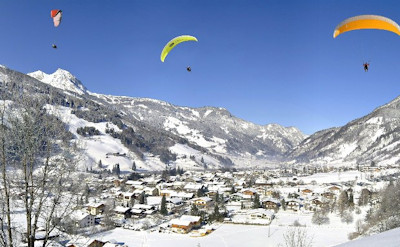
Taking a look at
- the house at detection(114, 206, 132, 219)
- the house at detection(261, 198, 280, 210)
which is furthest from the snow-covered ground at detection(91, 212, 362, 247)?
the house at detection(261, 198, 280, 210)

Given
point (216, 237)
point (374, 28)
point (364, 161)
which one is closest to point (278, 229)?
point (216, 237)

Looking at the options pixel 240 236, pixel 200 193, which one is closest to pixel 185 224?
pixel 240 236

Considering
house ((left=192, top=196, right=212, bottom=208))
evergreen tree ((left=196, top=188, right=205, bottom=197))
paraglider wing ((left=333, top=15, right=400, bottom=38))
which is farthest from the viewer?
evergreen tree ((left=196, top=188, right=205, bottom=197))

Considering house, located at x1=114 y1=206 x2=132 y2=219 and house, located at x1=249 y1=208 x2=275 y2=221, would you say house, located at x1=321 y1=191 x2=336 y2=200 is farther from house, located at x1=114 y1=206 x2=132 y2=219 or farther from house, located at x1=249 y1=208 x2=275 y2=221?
house, located at x1=114 y1=206 x2=132 y2=219

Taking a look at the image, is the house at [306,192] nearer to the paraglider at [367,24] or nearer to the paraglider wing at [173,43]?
the paraglider wing at [173,43]

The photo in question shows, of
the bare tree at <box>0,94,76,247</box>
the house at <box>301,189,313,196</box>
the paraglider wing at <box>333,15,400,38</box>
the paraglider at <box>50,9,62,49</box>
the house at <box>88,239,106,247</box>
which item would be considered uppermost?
the paraglider at <box>50,9,62,49</box>

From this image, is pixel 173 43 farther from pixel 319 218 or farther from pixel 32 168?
pixel 319 218

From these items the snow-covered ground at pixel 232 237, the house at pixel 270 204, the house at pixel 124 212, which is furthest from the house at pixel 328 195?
the house at pixel 124 212
